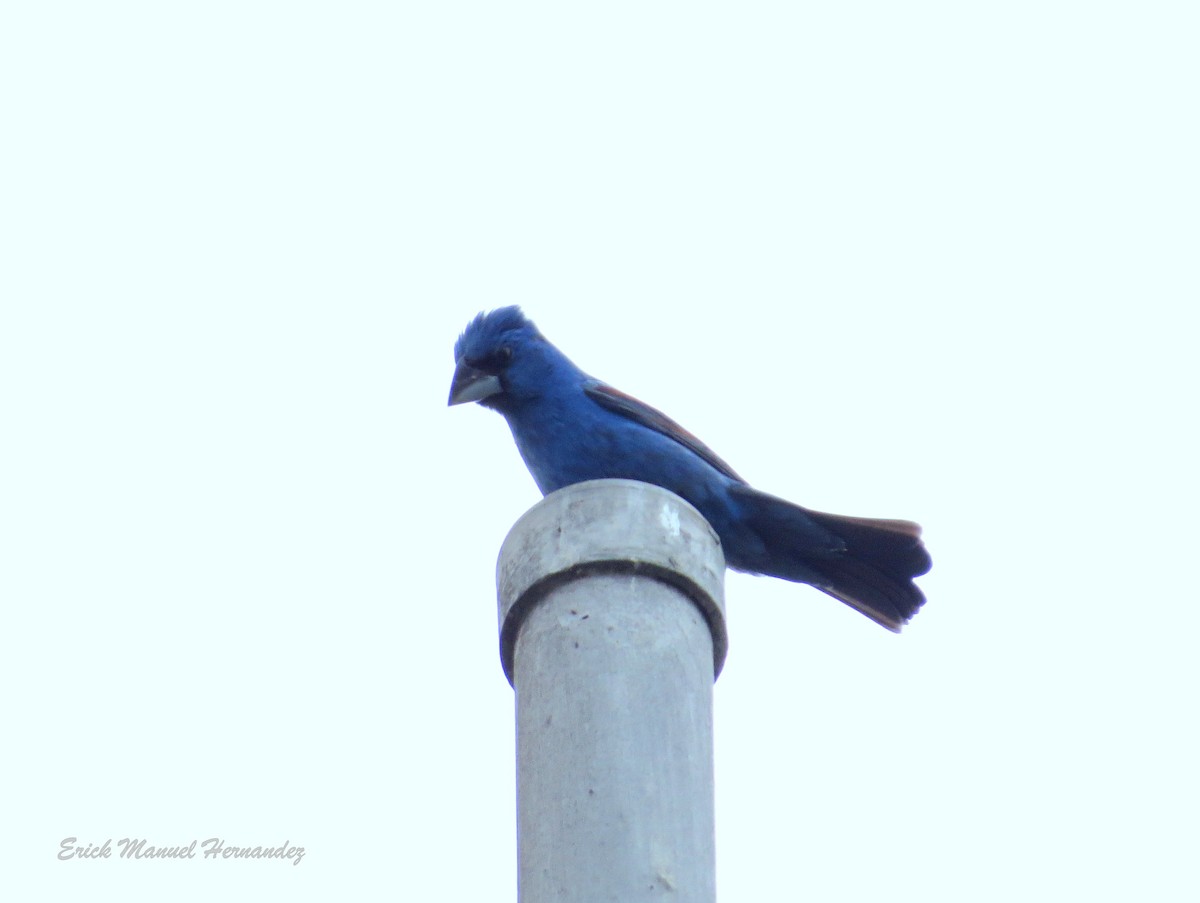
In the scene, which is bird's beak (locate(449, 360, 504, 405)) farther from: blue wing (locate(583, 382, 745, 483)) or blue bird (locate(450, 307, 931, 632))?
blue wing (locate(583, 382, 745, 483))

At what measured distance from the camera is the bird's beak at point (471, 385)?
6797 mm

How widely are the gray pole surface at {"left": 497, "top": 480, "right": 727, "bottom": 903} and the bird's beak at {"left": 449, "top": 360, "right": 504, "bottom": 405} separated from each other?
3129 mm

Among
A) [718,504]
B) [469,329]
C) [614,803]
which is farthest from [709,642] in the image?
[469,329]

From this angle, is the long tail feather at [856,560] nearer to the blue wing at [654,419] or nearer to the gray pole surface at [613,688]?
the blue wing at [654,419]

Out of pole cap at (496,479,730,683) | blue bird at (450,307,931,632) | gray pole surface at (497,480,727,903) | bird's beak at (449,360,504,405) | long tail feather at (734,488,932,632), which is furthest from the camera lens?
bird's beak at (449,360,504,405)

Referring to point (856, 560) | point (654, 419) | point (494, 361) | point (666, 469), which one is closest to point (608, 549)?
point (666, 469)

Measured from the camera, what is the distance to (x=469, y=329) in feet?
22.6

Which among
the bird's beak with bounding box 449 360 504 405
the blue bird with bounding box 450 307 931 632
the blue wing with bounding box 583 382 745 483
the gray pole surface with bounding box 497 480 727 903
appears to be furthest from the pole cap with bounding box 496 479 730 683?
the bird's beak with bounding box 449 360 504 405

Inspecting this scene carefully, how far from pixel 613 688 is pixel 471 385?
12.4ft

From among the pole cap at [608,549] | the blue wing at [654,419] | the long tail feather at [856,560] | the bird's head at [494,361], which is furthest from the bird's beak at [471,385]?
the pole cap at [608,549]

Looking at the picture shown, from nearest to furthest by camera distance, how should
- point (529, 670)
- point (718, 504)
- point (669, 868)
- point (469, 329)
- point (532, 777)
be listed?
point (669, 868) < point (532, 777) < point (529, 670) < point (718, 504) < point (469, 329)

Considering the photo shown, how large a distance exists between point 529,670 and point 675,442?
3248 mm

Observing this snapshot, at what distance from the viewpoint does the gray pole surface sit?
2.92 m

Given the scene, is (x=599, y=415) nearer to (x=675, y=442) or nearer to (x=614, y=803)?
(x=675, y=442)
